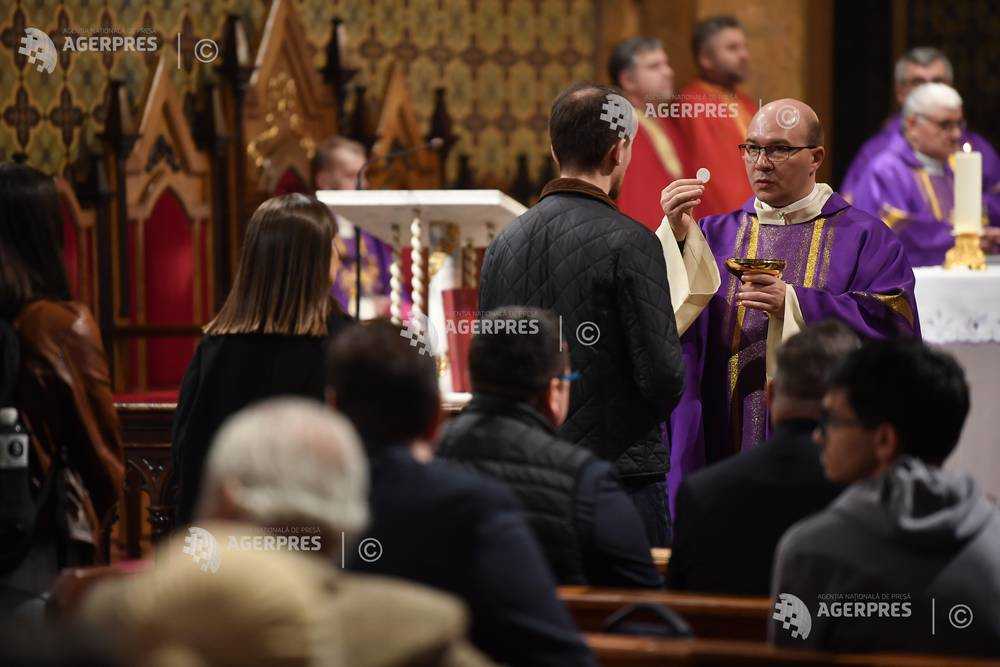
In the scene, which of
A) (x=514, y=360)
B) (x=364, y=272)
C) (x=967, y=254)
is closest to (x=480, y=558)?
(x=514, y=360)

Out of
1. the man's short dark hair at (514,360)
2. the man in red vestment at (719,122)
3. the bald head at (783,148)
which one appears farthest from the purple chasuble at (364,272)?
the man's short dark hair at (514,360)

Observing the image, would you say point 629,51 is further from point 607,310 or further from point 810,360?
point 810,360

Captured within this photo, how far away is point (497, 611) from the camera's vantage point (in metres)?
2.54

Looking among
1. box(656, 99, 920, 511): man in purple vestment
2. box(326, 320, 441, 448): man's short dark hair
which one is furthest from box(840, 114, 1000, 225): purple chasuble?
box(326, 320, 441, 448): man's short dark hair

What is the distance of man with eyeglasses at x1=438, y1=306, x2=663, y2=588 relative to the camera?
3.06 metres

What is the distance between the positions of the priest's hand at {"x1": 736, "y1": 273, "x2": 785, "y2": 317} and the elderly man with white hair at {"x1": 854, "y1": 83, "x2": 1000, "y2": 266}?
3.58 meters

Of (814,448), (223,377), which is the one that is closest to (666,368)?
(814,448)

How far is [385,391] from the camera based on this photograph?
2703 millimetres

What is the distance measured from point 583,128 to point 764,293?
0.81 m

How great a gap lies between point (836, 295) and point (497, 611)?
7.85ft

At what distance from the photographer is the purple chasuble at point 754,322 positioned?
4715 mm

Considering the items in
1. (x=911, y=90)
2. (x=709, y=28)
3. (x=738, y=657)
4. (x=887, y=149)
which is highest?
(x=709, y=28)

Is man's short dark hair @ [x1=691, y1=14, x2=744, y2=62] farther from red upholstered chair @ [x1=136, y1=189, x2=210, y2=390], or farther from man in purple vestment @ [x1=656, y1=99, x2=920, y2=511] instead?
man in purple vestment @ [x1=656, y1=99, x2=920, y2=511]

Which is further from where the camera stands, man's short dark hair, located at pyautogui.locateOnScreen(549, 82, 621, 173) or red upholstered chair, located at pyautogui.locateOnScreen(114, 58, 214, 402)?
red upholstered chair, located at pyautogui.locateOnScreen(114, 58, 214, 402)
